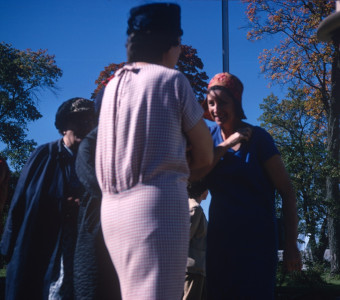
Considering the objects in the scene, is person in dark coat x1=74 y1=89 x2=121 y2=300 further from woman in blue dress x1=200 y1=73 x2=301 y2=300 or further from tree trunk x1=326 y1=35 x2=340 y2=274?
tree trunk x1=326 y1=35 x2=340 y2=274

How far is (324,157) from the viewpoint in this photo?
12.3 m

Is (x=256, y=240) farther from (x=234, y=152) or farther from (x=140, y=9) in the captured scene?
(x=140, y=9)

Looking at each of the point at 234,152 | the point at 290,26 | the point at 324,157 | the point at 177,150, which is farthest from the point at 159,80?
the point at 290,26

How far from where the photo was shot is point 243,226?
2.00m

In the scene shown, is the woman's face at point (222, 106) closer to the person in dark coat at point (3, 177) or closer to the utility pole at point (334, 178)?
the person in dark coat at point (3, 177)

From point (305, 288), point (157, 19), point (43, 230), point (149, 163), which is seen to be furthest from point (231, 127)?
point (305, 288)

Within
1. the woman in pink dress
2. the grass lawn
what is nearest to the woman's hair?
the woman in pink dress

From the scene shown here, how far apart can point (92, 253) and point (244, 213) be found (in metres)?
0.76

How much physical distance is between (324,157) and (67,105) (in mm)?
11152

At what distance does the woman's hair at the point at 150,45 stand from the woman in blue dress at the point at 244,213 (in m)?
0.57

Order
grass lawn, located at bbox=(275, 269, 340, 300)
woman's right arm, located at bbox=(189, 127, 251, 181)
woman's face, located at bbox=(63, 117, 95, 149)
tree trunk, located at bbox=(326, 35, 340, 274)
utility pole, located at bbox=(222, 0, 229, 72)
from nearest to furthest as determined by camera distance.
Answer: woman's right arm, located at bbox=(189, 127, 251, 181)
woman's face, located at bbox=(63, 117, 95, 149)
utility pole, located at bbox=(222, 0, 229, 72)
grass lawn, located at bbox=(275, 269, 340, 300)
tree trunk, located at bbox=(326, 35, 340, 274)

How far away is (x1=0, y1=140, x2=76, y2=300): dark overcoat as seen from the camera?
219 cm

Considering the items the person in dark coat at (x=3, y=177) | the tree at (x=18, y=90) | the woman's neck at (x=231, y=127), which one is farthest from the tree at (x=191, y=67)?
the tree at (x=18, y=90)

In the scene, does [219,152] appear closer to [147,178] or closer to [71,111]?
[147,178]
